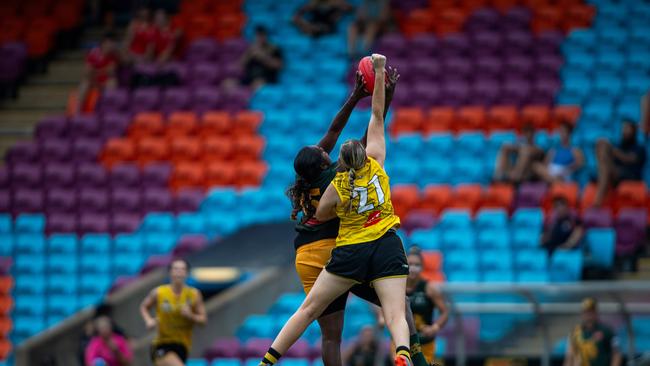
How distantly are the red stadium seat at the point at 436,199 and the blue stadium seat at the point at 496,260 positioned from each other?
120 cm

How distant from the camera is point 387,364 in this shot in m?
12.9

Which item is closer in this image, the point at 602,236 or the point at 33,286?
the point at 602,236

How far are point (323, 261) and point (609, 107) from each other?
933 cm

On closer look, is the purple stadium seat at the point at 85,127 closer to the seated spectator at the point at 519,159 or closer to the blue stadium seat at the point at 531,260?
the seated spectator at the point at 519,159

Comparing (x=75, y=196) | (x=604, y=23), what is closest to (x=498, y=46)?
(x=604, y=23)

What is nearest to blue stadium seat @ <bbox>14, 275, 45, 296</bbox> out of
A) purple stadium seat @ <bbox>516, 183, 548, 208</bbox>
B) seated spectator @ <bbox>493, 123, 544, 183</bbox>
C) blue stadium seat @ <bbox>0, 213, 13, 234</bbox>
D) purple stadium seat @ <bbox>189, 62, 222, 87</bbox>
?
blue stadium seat @ <bbox>0, 213, 13, 234</bbox>

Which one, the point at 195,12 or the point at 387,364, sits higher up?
the point at 195,12

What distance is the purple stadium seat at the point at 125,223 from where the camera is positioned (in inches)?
695

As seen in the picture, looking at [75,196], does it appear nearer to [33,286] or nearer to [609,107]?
[33,286]

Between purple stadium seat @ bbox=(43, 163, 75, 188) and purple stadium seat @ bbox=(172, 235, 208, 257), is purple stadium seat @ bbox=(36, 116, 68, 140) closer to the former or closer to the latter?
purple stadium seat @ bbox=(43, 163, 75, 188)

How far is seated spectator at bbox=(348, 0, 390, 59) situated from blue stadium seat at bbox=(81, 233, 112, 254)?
4.79 meters

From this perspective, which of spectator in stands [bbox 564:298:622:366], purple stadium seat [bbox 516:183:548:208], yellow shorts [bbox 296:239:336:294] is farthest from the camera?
purple stadium seat [bbox 516:183:548:208]

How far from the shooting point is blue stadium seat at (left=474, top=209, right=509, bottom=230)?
612 inches

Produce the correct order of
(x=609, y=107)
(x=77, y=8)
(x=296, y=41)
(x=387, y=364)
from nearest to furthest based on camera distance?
(x=387, y=364)
(x=609, y=107)
(x=296, y=41)
(x=77, y=8)
